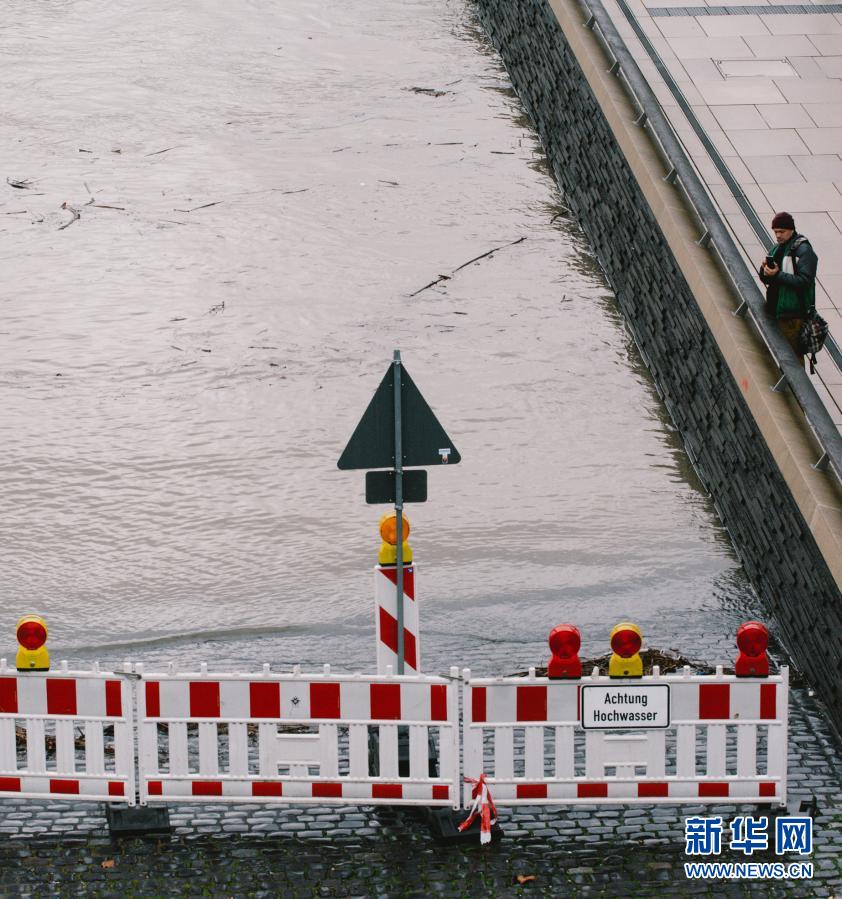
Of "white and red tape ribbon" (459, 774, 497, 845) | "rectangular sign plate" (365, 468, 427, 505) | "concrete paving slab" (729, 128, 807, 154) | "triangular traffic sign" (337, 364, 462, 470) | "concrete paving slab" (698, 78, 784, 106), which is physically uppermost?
"concrete paving slab" (698, 78, 784, 106)

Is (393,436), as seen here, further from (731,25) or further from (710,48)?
(731,25)

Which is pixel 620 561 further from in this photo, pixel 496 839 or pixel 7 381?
pixel 7 381

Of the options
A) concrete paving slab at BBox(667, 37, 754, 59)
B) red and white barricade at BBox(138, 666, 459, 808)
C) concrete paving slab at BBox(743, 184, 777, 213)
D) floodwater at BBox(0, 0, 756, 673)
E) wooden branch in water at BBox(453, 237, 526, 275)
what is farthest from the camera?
concrete paving slab at BBox(667, 37, 754, 59)

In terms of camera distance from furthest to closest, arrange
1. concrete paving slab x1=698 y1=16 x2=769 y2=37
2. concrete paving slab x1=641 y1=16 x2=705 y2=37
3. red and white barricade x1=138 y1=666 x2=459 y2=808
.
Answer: concrete paving slab x1=698 y1=16 x2=769 y2=37, concrete paving slab x1=641 y1=16 x2=705 y2=37, red and white barricade x1=138 y1=666 x2=459 y2=808

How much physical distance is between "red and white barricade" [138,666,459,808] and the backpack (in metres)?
3.72

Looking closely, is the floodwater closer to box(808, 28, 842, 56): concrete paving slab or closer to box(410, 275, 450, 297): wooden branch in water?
box(410, 275, 450, 297): wooden branch in water

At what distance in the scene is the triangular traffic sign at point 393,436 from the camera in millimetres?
7898

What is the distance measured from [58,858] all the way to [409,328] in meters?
7.52

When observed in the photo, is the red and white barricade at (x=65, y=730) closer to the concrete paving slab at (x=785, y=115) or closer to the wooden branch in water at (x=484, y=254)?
the wooden branch in water at (x=484, y=254)

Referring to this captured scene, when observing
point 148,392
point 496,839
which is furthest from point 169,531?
point 496,839

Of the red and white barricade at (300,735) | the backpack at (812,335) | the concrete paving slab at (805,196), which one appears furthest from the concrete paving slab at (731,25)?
the red and white barricade at (300,735)

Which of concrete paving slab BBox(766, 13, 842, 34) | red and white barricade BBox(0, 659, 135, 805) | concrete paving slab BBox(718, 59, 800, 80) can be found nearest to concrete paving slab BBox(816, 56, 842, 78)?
concrete paving slab BBox(718, 59, 800, 80)

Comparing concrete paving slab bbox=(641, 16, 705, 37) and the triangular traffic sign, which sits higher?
concrete paving slab bbox=(641, 16, 705, 37)

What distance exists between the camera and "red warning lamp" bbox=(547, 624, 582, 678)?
775 cm
